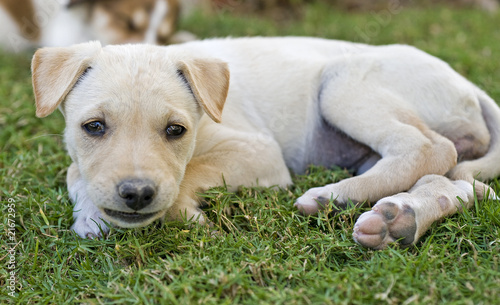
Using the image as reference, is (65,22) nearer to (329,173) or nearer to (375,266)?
(329,173)

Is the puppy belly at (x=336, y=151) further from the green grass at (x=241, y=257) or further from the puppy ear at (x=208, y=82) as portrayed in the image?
the puppy ear at (x=208, y=82)

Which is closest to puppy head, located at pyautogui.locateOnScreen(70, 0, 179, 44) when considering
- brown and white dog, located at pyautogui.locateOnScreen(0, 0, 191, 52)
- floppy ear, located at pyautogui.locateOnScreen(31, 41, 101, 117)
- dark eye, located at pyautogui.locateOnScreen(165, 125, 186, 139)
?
brown and white dog, located at pyautogui.locateOnScreen(0, 0, 191, 52)

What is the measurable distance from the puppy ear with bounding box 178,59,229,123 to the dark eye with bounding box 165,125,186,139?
0.22 metres

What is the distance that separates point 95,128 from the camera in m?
3.33

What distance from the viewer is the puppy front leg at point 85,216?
11.3 ft

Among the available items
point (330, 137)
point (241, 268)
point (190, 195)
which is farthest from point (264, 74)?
point (241, 268)

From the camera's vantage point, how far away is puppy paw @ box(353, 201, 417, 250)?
3219 millimetres

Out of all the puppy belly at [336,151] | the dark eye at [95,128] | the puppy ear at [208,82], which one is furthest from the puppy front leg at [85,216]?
the puppy belly at [336,151]

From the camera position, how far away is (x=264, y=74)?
15.5 ft

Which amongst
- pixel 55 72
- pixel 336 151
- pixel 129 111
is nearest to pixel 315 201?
pixel 336 151

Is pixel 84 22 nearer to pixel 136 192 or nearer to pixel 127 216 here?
pixel 127 216

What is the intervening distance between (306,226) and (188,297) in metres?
1.09

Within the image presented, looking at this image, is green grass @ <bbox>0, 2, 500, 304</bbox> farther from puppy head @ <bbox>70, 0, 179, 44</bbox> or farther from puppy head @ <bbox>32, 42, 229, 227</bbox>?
puppy head @ <bbox>70, 0, 179, 44</bbox>

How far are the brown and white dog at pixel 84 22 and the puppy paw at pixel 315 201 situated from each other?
487 centimetres
